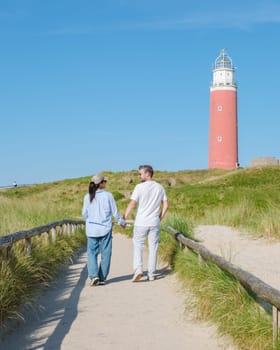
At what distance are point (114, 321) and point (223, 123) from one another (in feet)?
207

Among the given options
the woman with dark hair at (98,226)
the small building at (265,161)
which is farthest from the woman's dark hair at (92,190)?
the small building at (265,161)

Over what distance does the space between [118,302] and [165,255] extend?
4.87 meters

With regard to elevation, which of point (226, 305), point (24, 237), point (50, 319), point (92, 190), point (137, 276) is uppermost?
point (92, 190)

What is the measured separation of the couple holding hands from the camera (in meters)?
10.4

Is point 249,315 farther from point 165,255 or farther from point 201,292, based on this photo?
point 165,255

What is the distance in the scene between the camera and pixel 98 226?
10.4 metres

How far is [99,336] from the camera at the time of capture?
22.0ft

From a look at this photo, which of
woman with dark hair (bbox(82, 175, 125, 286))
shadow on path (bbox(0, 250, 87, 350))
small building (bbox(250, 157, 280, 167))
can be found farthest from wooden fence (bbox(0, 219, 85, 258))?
small building (bbox(250, 157, 280, 167))

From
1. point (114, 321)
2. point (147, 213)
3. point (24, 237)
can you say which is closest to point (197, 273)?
point (147, 213)

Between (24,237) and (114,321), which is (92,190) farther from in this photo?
(114,321)

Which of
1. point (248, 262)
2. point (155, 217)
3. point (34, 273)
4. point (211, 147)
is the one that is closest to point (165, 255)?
point (248, 262)

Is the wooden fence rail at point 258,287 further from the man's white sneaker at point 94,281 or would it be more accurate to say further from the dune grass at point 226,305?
the man's white sneaker at point 94,281

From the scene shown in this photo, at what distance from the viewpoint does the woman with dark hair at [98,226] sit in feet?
34.1

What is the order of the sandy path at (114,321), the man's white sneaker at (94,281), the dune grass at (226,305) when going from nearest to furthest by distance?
the dune grass at (226,305) → the sandy path at (114,321) → the man's white sneaker at (94,281)
